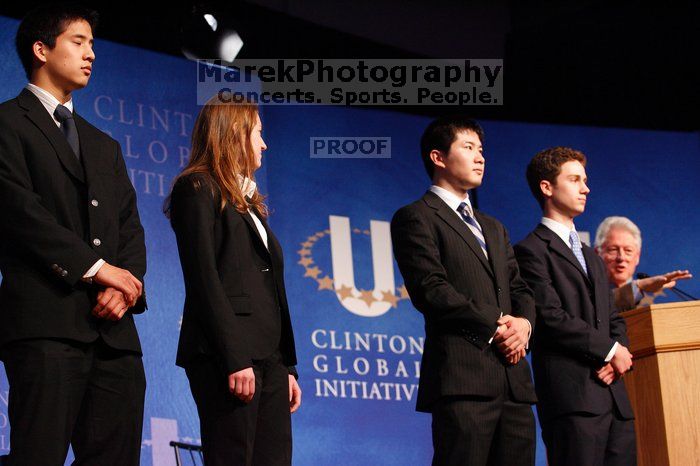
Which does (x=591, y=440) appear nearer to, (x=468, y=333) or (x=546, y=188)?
(x=468, y=333)

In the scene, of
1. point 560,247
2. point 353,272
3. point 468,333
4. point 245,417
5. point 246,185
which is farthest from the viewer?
point 353,272

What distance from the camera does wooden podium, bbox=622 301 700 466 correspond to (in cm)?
325

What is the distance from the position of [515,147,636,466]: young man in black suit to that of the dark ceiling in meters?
Result: 2.76

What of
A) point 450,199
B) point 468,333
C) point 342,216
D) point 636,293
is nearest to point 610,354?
point 468,333

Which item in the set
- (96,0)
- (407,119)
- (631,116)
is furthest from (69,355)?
(631,116)

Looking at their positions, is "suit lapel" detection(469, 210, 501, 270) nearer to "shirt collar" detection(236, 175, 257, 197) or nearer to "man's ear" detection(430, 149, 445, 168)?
"man's ear" detection(430, 149, 445, 168)

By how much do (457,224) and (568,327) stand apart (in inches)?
21.6

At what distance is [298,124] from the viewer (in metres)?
5.42

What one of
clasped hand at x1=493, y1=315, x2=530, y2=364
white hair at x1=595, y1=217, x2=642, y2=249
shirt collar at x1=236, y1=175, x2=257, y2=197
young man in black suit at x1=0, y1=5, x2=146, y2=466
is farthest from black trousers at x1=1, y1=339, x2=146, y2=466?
white hair at x1=595, y1=217, x2=642, y2=249

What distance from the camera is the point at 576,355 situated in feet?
10.7

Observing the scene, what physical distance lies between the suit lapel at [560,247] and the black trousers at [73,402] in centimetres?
170

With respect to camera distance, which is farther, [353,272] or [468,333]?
[353,272]

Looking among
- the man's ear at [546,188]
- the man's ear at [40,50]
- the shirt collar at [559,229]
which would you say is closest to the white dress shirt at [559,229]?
the shirt collar at [559,229]

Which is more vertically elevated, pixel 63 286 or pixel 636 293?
pixel 636 293
